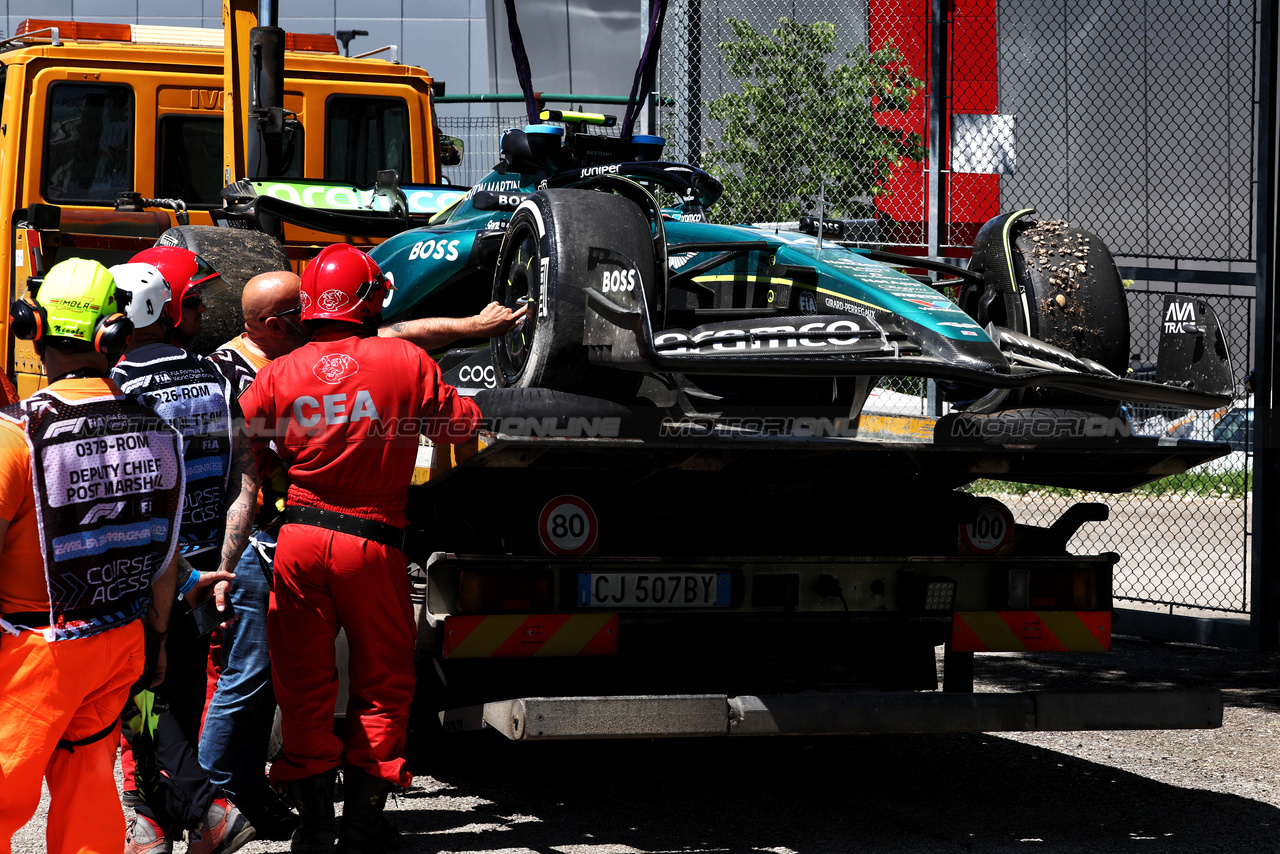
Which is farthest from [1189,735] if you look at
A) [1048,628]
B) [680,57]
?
[680,57]

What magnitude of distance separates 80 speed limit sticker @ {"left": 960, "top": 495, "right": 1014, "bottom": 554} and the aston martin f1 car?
0.41 m

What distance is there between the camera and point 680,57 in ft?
Answer: 34.9

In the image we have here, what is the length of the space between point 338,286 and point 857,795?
2.67 metres

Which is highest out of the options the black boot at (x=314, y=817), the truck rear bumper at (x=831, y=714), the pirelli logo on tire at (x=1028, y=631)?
the pirelli logo on tire at (x=1028, y=631)

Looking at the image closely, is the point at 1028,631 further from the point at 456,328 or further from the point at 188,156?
the point at 188,156

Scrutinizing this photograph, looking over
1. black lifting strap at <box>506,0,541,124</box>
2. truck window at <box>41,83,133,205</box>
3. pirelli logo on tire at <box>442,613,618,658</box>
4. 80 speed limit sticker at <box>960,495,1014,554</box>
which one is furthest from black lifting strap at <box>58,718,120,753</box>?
truck window at <box>41,83,133,205</box>

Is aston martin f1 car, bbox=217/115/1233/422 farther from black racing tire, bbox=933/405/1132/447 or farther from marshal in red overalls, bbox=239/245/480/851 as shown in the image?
marshal in red overalls, bbox=239/245/480/851

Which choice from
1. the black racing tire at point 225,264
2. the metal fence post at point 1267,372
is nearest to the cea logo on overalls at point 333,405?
the black racing tire at point 225,264

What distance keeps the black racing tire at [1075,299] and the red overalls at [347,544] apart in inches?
82.9

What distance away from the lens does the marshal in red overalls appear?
171 inches

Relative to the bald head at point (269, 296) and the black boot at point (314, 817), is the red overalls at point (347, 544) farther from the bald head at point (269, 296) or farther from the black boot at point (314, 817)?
the bald head at point (269, 296)

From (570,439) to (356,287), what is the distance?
837 millimetres

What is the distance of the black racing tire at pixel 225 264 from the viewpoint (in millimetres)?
5941

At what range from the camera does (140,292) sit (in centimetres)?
406
